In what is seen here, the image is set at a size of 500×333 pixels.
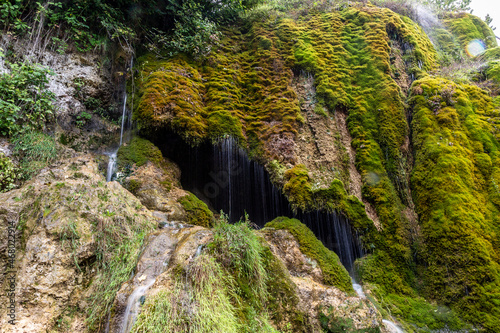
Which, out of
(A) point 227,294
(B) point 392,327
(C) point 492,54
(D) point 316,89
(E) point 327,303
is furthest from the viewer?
(C) point 492,54

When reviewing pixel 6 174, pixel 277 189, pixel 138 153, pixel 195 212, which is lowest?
pixel 195 212

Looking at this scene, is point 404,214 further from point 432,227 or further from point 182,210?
point 182,210

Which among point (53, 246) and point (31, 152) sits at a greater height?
point (31, 152)

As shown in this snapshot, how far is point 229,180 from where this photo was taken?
7355 millimetres

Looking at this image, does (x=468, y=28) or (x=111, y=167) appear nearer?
(x=111, y=167)

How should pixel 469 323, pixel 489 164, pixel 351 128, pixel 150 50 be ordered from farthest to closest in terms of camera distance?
pixel 150 50
pixel 351 128
pixel 489 164
pixel 469 323

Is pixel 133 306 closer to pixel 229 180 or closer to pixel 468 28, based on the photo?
pixel 229 180

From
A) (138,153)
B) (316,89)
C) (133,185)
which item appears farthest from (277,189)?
(316,89)

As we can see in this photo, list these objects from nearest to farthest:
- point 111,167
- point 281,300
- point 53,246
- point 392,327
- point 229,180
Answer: point 53,246 → point 281,300 → point 392,327 → point 111,167 → point 229,180

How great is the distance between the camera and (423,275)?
17.9 ft

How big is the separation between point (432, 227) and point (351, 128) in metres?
3.44

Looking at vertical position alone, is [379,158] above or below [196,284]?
above

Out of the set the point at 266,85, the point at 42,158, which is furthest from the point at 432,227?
the point at 42,158

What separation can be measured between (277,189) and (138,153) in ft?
12.2
